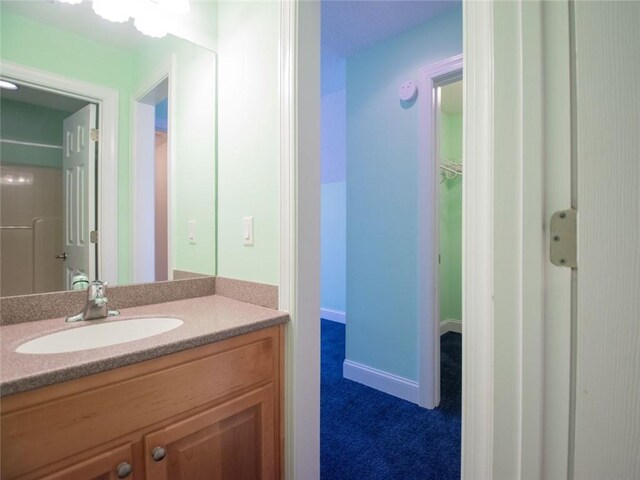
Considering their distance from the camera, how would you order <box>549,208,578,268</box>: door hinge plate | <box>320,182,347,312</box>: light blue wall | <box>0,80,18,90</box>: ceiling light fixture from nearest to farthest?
1. <box>549,208,578,268</box>: door hinge plate
2. <box>0,80,18,90</box>: ceiling light fixture
3. <box>320,182,347,312</box>: light blue wall

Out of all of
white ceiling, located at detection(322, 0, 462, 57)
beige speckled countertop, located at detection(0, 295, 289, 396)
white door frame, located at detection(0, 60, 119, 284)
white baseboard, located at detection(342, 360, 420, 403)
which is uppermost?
white ceiling, located at detection(322, 0, 462, 57)

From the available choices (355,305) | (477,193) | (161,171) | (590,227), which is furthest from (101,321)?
(355,305)

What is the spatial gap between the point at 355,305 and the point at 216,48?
1873 millimetres

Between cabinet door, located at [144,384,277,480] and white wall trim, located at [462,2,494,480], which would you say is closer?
white wall trim, located at [462,2,494,480]

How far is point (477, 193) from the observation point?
0.55m

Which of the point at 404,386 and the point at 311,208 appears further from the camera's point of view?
the point at 404,386

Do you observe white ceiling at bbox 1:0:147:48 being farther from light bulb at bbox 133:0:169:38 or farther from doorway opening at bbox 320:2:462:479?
doorway opening at bbox 320:2:462:479

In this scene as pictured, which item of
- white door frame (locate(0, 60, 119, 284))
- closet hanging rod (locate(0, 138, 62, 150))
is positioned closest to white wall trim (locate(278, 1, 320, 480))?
white door frame (locate(0, 60, 119, 284))

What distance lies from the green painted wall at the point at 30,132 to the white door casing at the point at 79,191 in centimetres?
3

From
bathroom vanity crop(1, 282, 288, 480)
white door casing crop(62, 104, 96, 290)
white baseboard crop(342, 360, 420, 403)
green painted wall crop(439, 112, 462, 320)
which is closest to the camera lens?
bathroom vanity crop(1, 282, 288, 480)

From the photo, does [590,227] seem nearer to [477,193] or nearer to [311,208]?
[477,193]

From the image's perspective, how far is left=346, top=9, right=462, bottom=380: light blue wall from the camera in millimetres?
2043

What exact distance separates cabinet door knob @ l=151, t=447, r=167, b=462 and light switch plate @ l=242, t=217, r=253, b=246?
734mm

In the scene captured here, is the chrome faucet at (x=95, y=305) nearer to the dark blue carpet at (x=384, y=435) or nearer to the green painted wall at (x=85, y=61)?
the green painted wall at (x=85, y=61)
